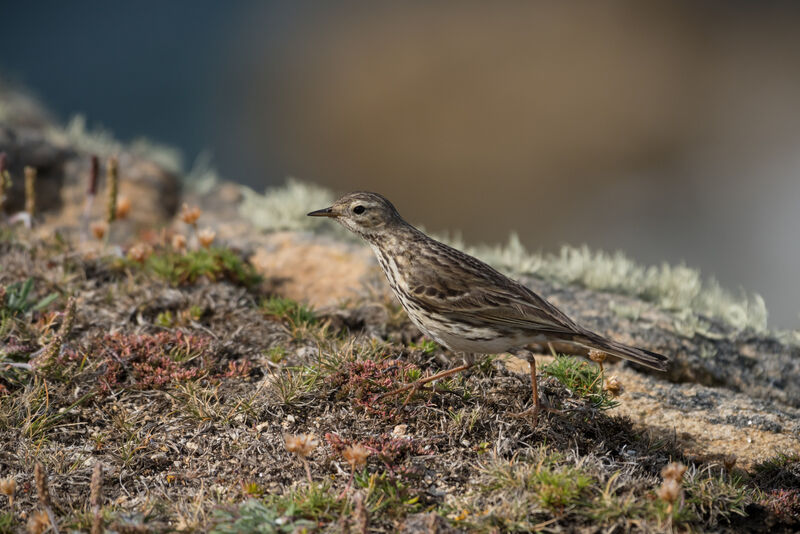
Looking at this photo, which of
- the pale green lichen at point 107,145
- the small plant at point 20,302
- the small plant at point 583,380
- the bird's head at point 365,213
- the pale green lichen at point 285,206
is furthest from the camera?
the pale green lichen at point 107,145

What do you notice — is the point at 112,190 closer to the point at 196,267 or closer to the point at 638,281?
the point at 196,267

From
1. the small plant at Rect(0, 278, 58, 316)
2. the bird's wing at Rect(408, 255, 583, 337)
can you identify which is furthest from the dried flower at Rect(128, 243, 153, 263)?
the bird's wing at Rect(408, 255, 583, 337)

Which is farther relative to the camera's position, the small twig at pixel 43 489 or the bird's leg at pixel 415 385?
the bird's leg at pixel 415 385

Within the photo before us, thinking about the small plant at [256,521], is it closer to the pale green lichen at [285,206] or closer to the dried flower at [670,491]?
the dried flower at [670,491]

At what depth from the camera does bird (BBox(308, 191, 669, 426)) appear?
5.06 metres

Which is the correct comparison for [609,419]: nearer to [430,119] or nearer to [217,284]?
[217,284]

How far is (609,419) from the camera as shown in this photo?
5332 millimetres

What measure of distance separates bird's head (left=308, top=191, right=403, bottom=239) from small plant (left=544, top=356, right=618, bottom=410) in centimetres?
163

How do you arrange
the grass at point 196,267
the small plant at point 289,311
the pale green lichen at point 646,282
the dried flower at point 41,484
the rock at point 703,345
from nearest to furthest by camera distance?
the dried flower at point 41,484
the small plant at point 289,311
the rock at point 703,345
the grass at point 196,267
the pale green lichen at point 646,282

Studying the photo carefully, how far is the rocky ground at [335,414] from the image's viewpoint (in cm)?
420

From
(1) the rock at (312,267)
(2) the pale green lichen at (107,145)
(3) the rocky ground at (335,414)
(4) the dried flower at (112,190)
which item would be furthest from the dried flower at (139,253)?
(2) the pale green lichen at (107,145)

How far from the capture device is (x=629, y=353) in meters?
4.95

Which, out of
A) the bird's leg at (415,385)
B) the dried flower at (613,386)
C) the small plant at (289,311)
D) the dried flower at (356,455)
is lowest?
the dried flower at (356,455)

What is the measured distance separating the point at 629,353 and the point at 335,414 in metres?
1.97
